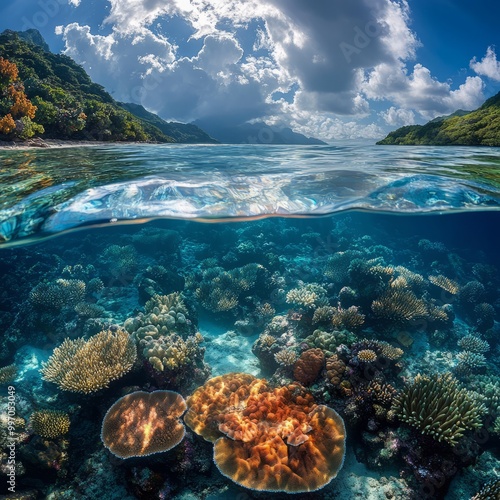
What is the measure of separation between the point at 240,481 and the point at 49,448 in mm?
3862

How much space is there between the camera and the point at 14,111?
16.6 metres

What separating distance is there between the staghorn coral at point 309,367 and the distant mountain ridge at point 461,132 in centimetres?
1818

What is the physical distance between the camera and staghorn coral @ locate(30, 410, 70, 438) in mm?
5828

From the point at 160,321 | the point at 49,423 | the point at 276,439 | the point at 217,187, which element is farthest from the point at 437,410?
the point at 217,187

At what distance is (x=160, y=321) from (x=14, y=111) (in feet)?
54.3

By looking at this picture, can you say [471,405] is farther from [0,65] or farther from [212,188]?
[0,65]

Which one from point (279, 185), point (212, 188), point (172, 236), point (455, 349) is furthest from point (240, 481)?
point (172, 236)

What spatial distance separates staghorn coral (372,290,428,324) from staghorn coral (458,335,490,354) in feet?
6.35

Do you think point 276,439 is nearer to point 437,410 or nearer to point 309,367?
point 309,367

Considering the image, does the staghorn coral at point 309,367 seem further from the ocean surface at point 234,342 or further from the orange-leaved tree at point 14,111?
the orange-leaved tree at point 14,111

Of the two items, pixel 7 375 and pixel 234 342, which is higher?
pixel 7 375

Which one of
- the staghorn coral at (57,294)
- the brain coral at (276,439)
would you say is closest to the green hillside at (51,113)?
the staghorn coral at (57,294)

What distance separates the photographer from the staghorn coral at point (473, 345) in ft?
33.3

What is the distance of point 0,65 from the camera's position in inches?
720
